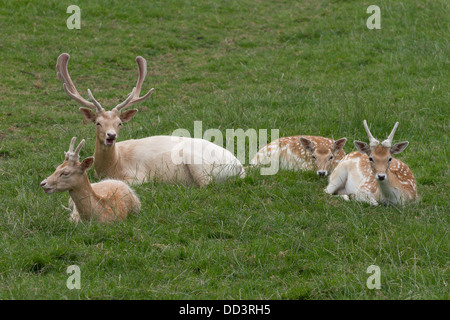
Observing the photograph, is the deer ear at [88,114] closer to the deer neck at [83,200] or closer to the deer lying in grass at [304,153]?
the deer neck at [83,200]

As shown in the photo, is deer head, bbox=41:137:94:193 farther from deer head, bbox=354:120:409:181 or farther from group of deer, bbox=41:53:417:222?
deer head, bbox=354:120:409:181

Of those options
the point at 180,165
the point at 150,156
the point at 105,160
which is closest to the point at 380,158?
the point at 180,165

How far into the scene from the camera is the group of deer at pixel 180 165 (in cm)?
639

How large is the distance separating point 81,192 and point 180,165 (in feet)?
6.48

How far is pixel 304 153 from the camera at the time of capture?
8.59 m

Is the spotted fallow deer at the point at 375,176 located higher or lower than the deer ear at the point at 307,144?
lower

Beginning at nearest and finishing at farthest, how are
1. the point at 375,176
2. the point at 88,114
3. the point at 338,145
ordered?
the point at 375,176, the point at 88,114, the point at 338,145

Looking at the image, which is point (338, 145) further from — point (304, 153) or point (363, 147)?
point (363, 147)

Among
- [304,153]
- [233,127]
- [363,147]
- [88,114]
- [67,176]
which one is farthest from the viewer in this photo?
[233,127]

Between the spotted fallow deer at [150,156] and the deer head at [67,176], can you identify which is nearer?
the deer head at [67,176]

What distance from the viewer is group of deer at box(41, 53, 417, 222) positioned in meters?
6.39

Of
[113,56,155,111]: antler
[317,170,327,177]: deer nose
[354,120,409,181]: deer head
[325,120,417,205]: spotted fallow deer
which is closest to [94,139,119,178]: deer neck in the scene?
[113,56,155,111]: antler

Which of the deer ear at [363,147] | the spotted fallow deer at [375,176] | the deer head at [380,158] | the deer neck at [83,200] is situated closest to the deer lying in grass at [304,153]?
the spotted fallow deer at [375,176]
